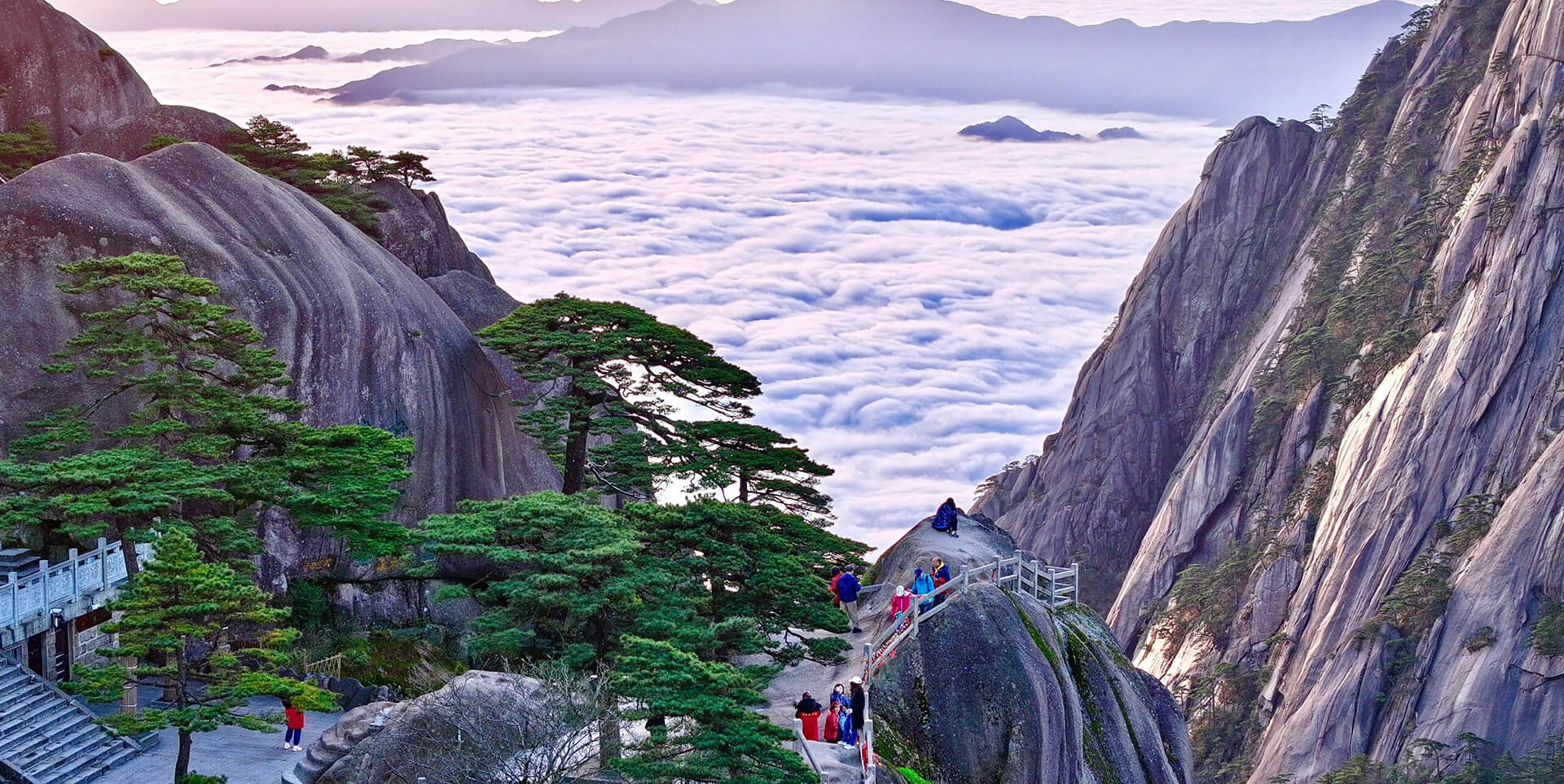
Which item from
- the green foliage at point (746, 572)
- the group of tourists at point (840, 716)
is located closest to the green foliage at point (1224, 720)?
the green foliage at point (746, 572)

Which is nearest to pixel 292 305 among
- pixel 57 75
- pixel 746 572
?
pixel 746 572

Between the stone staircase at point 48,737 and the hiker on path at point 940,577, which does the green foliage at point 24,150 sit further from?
the hiker on path at point 940,577

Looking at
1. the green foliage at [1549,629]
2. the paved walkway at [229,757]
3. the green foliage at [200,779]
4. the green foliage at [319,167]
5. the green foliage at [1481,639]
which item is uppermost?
the green foliage at [319,167]

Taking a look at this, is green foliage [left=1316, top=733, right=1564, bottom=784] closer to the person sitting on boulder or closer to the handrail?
the person sitting on boulder

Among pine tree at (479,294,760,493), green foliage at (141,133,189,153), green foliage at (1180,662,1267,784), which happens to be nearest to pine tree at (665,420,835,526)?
pine tree at (479,294,760,493)

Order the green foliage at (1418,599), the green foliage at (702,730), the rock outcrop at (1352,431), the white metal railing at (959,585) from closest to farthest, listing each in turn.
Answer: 1. the green foliage at (702,730)
2. the white metal railing at (959,585)
3. the rock outcrop at (1352,431)
4. the green foliage at (1418,599)

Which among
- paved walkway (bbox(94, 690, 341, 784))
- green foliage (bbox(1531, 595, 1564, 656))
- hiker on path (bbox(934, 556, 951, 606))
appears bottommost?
green foliage (bbox(1531, 595, 1564, 656))

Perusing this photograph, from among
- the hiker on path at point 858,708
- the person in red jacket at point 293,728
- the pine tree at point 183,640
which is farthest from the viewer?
the person in red jacket at point 293,728
